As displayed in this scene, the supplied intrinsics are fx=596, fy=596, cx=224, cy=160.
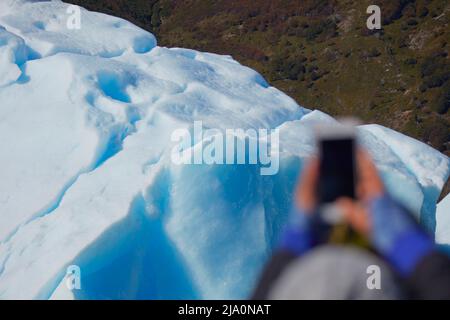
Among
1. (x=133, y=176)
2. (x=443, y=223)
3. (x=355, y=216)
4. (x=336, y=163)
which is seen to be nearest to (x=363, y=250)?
(x=355, y=216)

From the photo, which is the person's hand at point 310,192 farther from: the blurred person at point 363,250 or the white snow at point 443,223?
the white snow at point 443,223

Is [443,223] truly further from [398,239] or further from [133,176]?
[398,239]

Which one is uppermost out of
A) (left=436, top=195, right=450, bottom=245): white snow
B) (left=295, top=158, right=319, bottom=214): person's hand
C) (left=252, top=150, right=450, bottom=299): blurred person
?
(left=436, top=195, right=450, bottom=245): white snow

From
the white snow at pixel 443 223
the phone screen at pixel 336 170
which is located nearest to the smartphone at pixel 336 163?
the phone screen at pixel 336 170

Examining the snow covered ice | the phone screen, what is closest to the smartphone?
the phone screen

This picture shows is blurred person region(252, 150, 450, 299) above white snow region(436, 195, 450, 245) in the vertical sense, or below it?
below

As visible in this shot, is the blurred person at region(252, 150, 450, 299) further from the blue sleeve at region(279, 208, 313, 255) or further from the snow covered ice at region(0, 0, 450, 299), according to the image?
the snow covered ice at region(0, 0, 450, 299)
